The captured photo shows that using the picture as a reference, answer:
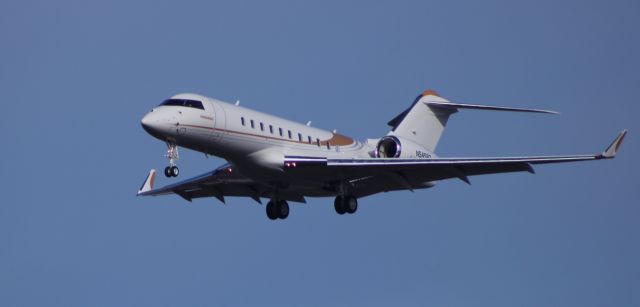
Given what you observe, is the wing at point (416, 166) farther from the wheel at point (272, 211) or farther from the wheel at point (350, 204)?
the wheel at point (272, 211)

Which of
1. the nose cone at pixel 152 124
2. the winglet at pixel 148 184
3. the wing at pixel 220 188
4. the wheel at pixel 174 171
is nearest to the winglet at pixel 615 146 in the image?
the wing at pixel 220 188

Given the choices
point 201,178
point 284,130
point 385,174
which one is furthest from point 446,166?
point 201,178

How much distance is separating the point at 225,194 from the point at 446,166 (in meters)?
6.97

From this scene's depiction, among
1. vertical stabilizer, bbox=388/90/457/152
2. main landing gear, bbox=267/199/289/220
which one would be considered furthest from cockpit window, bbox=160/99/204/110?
vertical stabilizer, bbox=388/90/457/152

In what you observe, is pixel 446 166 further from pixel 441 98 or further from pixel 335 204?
pixel 441 98

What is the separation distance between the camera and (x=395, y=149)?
109 feet

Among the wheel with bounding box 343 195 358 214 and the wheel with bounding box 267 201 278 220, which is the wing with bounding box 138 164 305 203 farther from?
the wheel with bounding box 343 195 358 214

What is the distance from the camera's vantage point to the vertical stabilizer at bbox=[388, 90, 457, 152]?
3472cm

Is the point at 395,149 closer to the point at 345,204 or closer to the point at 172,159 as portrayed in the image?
the point at 345,204

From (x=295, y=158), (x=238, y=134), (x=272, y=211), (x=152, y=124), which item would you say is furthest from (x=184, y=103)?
(x=272, y=211)

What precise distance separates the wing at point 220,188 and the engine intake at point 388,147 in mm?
2486

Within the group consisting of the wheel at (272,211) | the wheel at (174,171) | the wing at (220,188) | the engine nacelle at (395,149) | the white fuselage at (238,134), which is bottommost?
the wheel at (272,211)

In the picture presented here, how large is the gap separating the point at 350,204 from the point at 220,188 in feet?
13.6

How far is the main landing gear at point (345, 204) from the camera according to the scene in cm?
3192
